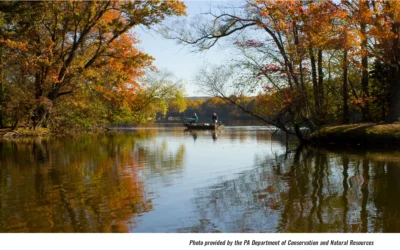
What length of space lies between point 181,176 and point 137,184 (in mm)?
1503

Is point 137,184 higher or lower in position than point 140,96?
lower

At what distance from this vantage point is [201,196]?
25.6 feet

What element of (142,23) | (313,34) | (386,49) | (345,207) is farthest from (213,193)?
(142,23)

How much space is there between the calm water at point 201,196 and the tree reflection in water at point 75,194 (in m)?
0.02

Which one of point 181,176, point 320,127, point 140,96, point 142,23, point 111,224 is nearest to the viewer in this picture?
point 111,224

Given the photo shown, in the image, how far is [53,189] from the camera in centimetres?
846

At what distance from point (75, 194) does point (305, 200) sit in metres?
4.26

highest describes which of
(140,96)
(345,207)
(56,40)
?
(56,40)

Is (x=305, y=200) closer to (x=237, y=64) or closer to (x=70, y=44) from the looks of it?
(x=237, y=64)

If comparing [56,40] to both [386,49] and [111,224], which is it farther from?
[111,224]

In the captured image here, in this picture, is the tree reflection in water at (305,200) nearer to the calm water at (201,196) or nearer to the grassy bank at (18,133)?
the calm water at (201,196)

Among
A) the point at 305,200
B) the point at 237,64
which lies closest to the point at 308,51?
the point at 237,64

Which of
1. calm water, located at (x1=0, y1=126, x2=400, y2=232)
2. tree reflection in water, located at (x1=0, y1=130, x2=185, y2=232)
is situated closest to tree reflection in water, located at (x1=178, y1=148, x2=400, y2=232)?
calm water, located at (x1=0, y1=126, x2=400, y2=232)

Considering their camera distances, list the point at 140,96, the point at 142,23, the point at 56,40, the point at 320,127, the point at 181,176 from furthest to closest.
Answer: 1. the point at 140,96
2. the point at 56,40
3. the point at 142,23
4. the point at 320,127
5. the point at 181,176
